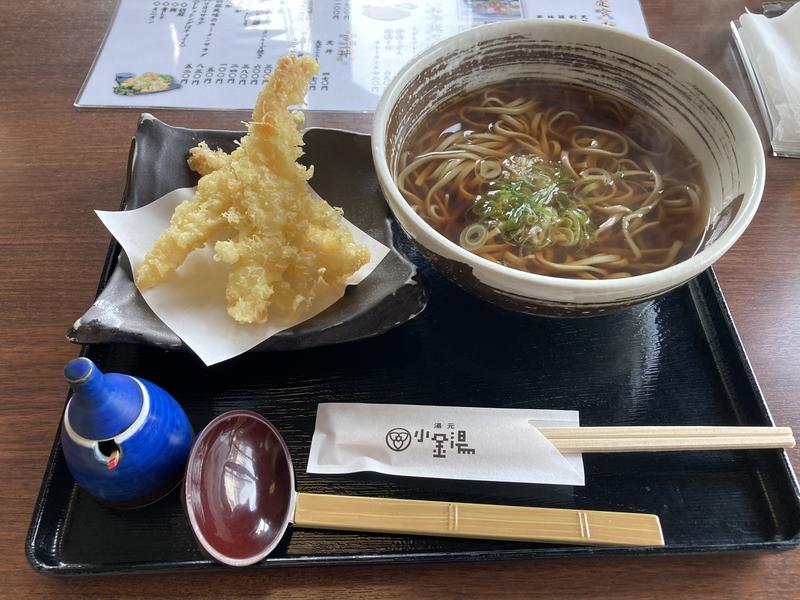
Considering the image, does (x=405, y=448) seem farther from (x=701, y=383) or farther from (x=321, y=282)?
(x=701, y=383)

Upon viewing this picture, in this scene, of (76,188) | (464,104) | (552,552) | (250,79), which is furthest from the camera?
(250,79)

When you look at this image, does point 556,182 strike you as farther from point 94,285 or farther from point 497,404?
point 94,285

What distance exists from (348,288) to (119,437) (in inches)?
19.5

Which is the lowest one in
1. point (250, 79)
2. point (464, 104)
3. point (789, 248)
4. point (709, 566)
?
point (709, 566)

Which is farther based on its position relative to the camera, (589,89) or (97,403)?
(589,89)

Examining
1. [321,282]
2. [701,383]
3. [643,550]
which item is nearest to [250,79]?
[321,282]

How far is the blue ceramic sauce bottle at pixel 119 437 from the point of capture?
0.78 meters

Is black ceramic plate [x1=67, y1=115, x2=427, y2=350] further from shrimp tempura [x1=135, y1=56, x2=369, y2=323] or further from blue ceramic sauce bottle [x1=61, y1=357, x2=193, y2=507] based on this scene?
blue ceramic sauce bottle [x1=61, y1=357, x2=193, y2=507]

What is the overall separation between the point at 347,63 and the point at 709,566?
154cm

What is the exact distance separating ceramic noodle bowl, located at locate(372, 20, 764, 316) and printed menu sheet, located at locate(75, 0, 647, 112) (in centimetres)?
46

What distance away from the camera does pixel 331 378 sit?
3.52 ft

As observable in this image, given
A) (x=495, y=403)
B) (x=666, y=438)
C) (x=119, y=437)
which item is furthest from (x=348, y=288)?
(x=666, y=438)

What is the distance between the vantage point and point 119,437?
810 millimetres

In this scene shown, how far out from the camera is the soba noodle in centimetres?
115
